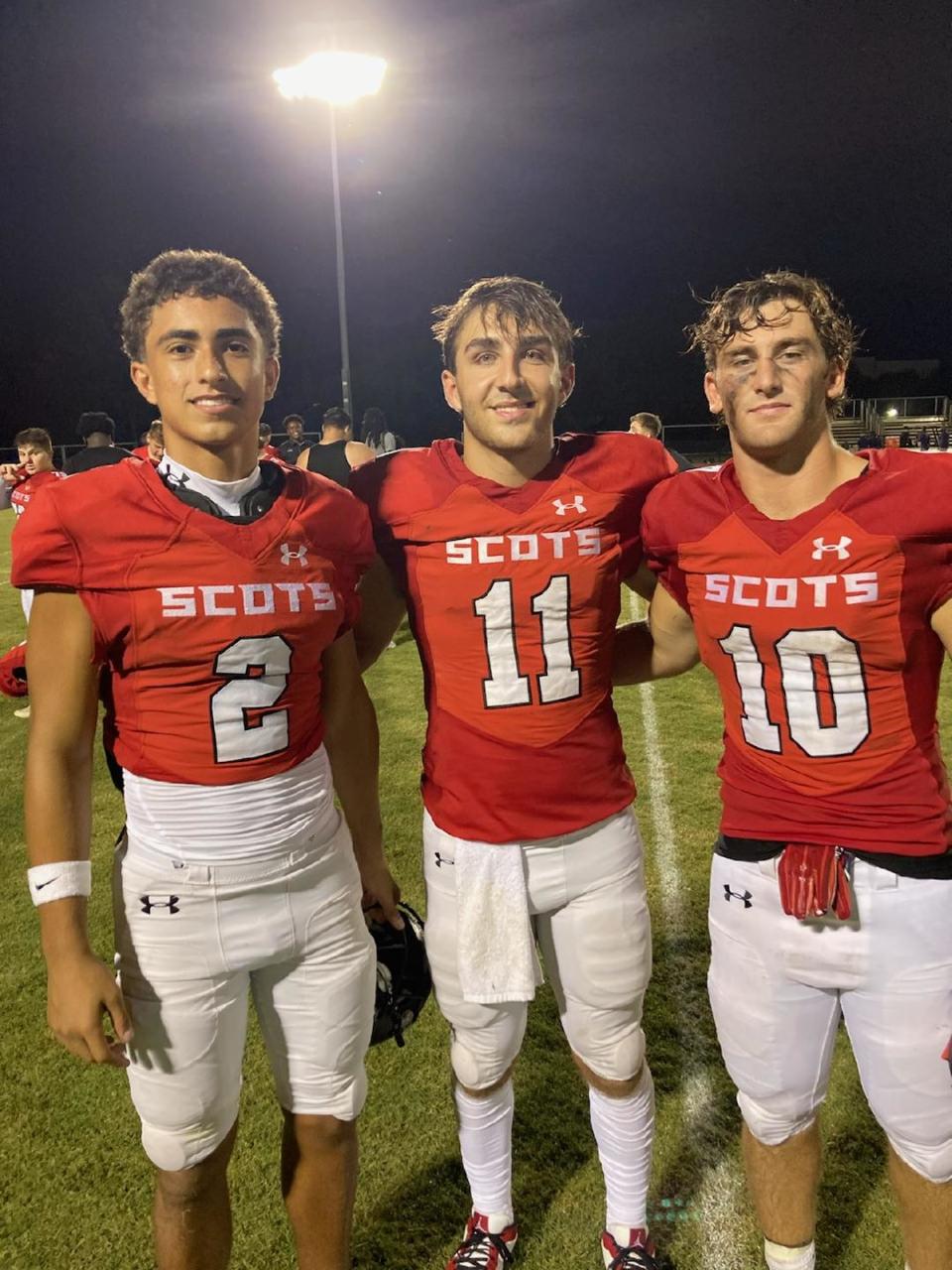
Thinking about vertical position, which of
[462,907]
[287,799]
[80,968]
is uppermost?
[287,799]

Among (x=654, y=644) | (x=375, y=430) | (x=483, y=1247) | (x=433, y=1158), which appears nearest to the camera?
A: (x=483, y=1247)

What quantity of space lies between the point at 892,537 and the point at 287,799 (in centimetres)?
129

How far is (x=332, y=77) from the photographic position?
631 inches

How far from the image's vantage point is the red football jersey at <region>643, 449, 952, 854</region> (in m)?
1.73

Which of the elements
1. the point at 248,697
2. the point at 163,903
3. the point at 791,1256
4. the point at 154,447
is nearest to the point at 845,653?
the point at 248,697

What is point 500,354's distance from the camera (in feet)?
6.76

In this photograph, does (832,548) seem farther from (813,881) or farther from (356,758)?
(356,758)

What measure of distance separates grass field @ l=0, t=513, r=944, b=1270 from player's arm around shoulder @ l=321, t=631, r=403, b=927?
799 mm

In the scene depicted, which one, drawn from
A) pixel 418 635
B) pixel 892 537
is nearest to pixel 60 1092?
pixel 418 635

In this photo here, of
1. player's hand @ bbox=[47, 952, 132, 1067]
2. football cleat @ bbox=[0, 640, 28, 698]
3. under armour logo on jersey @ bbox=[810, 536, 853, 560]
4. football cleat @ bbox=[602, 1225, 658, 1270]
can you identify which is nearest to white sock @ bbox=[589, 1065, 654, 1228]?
football cleat @ bbox=[602, 1225, 658, 1270]

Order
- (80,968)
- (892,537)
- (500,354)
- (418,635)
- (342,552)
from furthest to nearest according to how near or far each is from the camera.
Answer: (418,635), (500,354), (342,552), (892,537), (80,968)

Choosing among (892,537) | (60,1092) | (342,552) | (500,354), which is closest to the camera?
(892,537)

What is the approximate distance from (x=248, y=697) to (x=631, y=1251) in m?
1.58

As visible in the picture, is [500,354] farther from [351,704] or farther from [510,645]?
[351,704]
